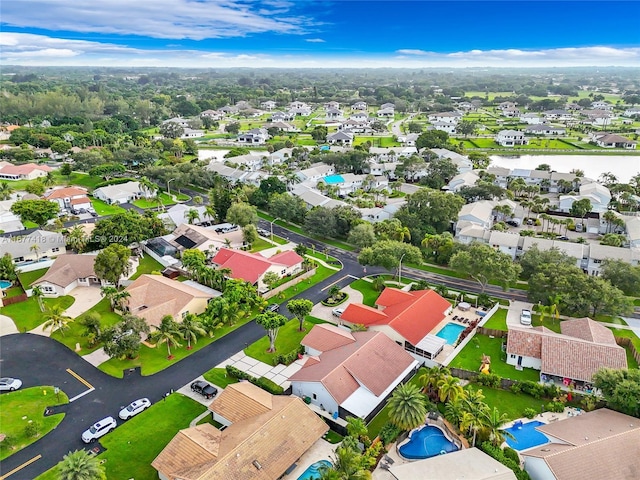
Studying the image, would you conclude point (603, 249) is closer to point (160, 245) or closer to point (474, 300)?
point (474, 300)

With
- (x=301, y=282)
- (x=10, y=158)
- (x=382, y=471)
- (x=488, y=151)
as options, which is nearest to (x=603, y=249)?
(x=301, y=282)

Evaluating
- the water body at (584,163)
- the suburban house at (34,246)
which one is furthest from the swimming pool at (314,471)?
the water body at (584,163)

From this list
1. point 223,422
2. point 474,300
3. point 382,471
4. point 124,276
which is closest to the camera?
point 382,471

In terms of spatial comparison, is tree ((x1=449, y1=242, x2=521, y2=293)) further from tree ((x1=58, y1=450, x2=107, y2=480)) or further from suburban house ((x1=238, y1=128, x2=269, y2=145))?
suburban house ((x1=238, y1=128, x2=269, y2=145))

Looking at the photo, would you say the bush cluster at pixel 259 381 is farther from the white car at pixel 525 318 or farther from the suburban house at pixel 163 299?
the white car at pixel 525 318

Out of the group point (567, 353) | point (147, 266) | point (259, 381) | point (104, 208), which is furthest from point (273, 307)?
point (104, 208)

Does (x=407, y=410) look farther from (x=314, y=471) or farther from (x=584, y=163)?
(x=584, y=163)

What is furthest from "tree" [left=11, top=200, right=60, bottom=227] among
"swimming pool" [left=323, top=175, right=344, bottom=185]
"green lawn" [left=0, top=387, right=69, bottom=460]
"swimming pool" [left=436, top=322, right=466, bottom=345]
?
"swimming pool" [left=436, top=322, right=466, bottom=345]
